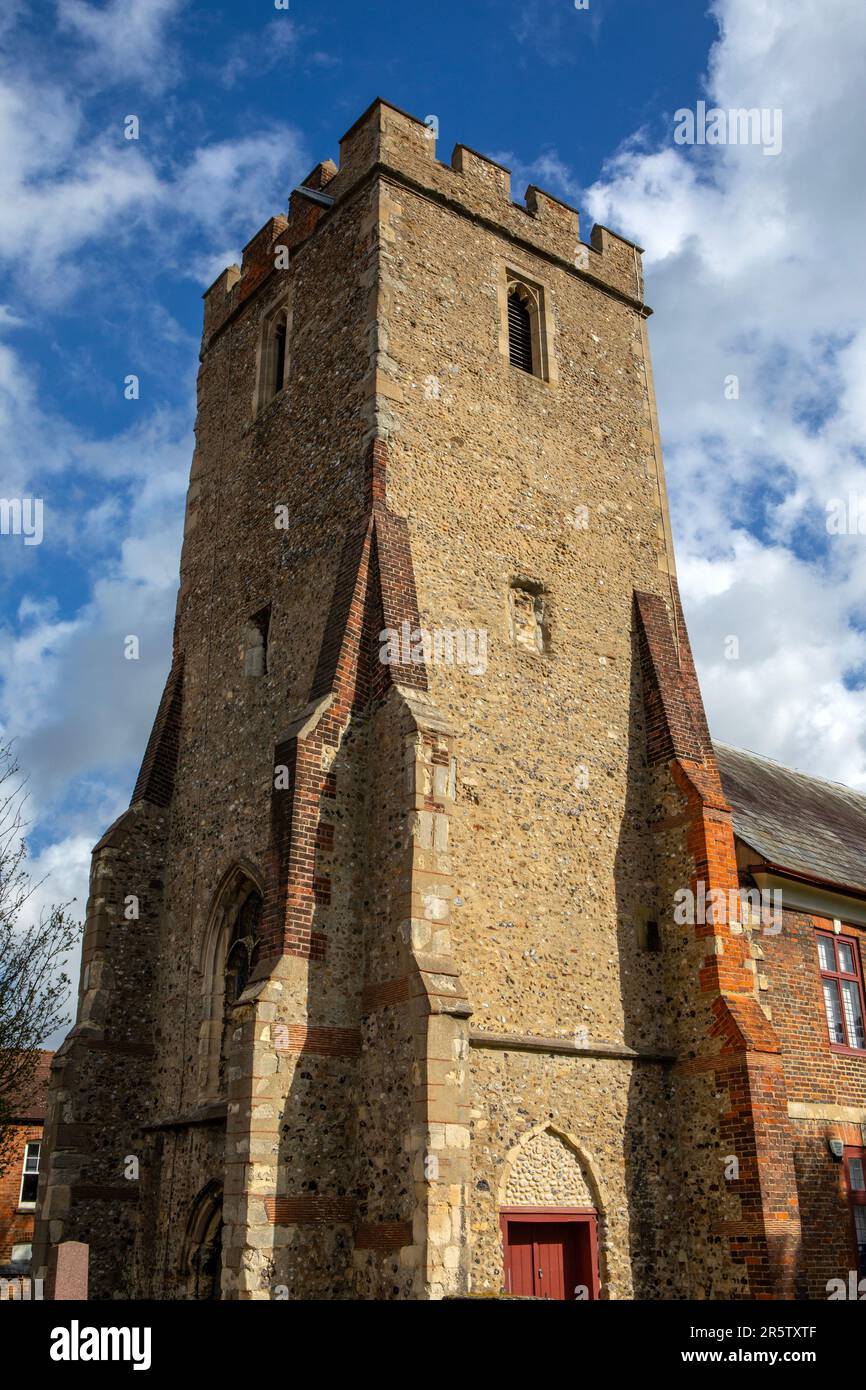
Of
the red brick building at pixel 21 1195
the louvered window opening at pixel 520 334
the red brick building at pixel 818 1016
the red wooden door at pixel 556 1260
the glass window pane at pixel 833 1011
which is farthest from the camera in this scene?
the red brick building at pixel 21 1195

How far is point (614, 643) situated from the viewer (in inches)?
622

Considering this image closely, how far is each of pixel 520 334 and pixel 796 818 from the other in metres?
9.30

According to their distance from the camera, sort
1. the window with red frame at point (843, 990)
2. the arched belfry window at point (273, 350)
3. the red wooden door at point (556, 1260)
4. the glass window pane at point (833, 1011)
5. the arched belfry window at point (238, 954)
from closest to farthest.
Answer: the red wooden door at point (556, 1260) → the arched belfry window at point (238, 954) → the glass window pane at point (833, 1011) → the window with red frame at point (843, 990) → the arched belfry window at point (273, 350)

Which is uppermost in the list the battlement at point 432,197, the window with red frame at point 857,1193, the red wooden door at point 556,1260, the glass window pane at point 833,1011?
the battlement at point 432,197

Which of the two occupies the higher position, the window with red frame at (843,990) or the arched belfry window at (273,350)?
the arched belfry window at (273,350)

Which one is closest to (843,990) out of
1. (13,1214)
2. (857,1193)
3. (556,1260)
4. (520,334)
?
(857,1193)

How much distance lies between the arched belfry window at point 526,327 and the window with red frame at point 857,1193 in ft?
38.2

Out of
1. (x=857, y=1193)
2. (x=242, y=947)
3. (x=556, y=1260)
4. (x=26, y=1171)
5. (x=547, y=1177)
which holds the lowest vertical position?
(x=556, y=1260)

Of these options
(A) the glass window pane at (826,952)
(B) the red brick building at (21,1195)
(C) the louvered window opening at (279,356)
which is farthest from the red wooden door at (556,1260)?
(B) the red brick building at (21,1195)

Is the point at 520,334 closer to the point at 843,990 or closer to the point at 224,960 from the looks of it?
the point at 224,960

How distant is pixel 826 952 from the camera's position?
52.5 feet

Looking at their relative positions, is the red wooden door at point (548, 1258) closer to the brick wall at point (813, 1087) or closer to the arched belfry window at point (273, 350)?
the brick wall at point (813, 1087)

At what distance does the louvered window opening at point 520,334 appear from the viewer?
670 inches
